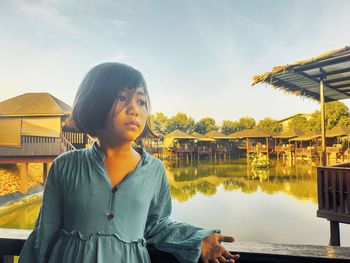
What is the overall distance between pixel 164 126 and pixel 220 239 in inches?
967

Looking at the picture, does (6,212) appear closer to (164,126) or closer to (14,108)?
(14,108)

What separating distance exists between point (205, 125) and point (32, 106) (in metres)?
16.2

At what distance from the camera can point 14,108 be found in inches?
539

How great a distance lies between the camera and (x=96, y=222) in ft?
1.75

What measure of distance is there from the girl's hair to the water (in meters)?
3.51

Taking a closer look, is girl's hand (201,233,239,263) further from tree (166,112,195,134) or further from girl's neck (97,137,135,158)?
tree (166,112,195,134)

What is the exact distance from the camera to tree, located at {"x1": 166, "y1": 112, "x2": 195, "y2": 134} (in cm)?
2510

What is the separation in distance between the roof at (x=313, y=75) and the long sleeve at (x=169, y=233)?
3.52 meters

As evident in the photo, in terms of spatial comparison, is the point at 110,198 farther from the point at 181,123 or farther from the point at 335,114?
the point at 181,123

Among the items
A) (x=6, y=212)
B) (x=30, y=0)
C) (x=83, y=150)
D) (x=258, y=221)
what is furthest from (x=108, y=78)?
(x=30, y=0)

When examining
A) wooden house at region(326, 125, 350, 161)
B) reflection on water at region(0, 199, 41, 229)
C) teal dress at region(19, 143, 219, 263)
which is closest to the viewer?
teal dress at region(19, 143, 219, 263)

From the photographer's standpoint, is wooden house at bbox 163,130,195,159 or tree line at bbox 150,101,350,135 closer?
wooden house at bbox 163,130,195,159

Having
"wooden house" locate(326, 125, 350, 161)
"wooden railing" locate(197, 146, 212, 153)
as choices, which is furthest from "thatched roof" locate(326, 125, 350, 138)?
"wooden railing" locate(197, 146, 212, 153)

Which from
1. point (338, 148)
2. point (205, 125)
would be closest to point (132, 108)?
point (338, 148)
